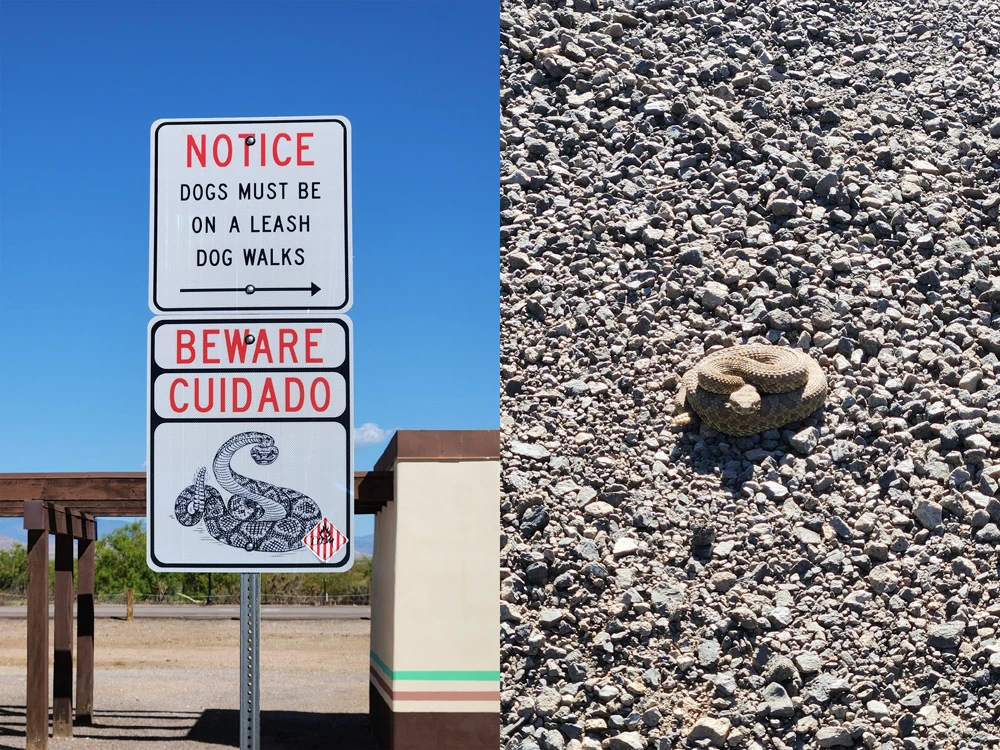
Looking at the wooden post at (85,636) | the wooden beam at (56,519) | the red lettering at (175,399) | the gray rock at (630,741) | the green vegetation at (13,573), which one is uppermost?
the red lettering at (175,399)

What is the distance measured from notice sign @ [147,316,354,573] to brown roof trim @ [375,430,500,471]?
609 cm

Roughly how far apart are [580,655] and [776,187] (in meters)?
2.04

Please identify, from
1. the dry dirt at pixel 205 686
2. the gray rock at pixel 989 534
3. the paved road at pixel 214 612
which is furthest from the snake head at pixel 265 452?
the paved road at pixel 214 612

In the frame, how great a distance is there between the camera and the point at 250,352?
8.25 ft

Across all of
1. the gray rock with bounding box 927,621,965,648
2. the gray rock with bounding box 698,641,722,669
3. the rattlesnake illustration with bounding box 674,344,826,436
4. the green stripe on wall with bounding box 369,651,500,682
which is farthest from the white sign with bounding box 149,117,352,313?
the green stripe on wall with bounding box 369,651,500,682

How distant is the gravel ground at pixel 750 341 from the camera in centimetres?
383

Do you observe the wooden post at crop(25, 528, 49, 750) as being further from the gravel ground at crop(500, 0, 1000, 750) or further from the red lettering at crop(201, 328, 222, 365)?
the red lettering at crop(201, 328, 222, 365)

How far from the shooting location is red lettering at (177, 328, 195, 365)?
2.54 m

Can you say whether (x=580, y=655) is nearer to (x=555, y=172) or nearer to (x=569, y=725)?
(x=569, y=725)

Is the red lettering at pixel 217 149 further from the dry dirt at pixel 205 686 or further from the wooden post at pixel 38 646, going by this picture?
the dry dirt at pixel 205 686

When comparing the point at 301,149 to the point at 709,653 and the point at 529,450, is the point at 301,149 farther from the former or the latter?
the point at 709,653

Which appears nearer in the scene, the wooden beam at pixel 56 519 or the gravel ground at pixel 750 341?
the gravel ground at pixel 750 341

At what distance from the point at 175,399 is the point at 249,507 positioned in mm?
336

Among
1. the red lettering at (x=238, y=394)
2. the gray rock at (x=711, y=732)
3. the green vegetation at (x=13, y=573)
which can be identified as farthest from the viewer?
the green vegetation at (x=13, y=573)
